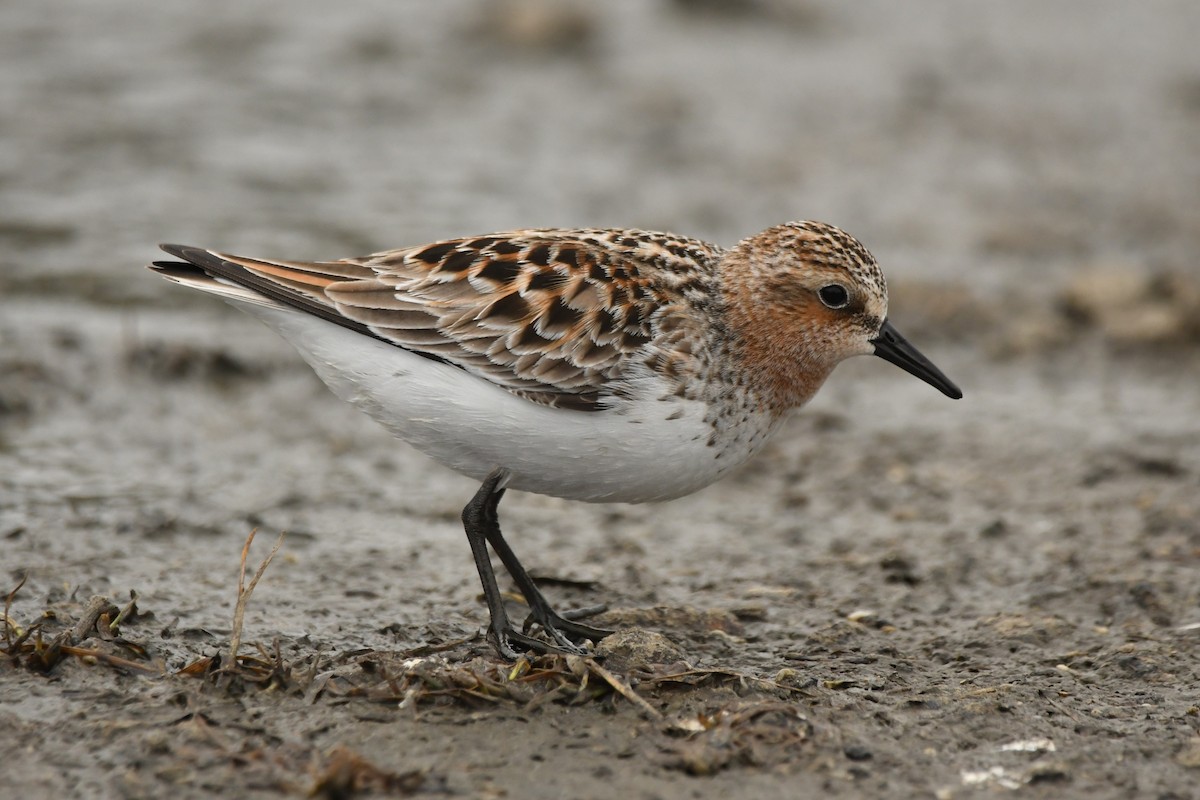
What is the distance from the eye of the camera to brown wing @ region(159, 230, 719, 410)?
5.68 metres

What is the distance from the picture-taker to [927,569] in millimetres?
7172

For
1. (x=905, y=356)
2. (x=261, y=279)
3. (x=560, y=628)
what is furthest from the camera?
(x=905, y=356)

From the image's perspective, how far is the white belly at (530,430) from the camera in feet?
18.1

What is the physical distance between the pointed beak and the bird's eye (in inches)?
9.9

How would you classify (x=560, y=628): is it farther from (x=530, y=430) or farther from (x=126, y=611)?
(x=126, y=611)

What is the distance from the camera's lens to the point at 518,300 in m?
5.86

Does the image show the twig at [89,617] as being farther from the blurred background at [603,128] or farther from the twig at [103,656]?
the blurred background at [603,128]

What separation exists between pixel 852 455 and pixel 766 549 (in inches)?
Result: 53.9

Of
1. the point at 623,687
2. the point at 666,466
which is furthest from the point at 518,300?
the point at 623,687

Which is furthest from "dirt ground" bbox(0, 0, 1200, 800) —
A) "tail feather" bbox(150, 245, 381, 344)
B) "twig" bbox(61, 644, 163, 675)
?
"tail feather" bbox(150, 245, 381, 344)

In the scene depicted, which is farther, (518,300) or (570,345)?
(518,300)

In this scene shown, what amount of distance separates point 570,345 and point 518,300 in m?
0.32

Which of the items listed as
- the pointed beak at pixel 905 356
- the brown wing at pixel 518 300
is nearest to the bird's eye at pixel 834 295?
the pointed beak at pixel 905 356

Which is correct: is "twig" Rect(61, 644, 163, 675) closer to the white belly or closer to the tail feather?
the white belly
